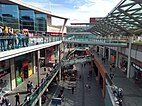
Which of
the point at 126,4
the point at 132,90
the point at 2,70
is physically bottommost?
the point at 132,90

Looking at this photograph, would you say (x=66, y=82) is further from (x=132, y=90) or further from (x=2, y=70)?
(x=2, y=70)

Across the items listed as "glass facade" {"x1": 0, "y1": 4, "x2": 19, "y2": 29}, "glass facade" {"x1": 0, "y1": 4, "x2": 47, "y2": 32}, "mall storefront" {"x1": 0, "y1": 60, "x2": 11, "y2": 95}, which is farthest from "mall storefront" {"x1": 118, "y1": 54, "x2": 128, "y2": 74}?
"glass facade" {"x1": 0, "y1": 4, "x2": 19, "y2": 29}

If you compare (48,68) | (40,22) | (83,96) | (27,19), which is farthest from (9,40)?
(40,22)

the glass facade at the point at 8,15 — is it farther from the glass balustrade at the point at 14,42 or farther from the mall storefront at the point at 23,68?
the glass balustrade at the point at 14,42

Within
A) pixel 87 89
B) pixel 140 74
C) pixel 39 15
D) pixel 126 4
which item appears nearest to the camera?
pixel 126 4

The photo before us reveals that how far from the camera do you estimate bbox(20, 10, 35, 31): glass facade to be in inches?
1056

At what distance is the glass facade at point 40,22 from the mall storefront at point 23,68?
13173 mm

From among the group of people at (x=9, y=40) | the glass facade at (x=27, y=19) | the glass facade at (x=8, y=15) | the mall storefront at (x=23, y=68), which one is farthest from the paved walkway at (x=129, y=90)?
the glass facade at (x=27, y=19)

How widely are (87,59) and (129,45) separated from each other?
1384 centimetres

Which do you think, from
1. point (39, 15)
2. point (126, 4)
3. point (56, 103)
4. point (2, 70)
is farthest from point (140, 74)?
point (39, 15)

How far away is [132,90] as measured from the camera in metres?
16.7

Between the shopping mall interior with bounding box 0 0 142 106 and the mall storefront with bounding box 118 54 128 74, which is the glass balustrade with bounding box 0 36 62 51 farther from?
the mall storefront with bounding box 118 54 128 74

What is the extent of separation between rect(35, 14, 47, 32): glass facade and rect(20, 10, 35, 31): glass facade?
Result: 2551 mm

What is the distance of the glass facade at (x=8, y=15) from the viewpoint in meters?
20.7
